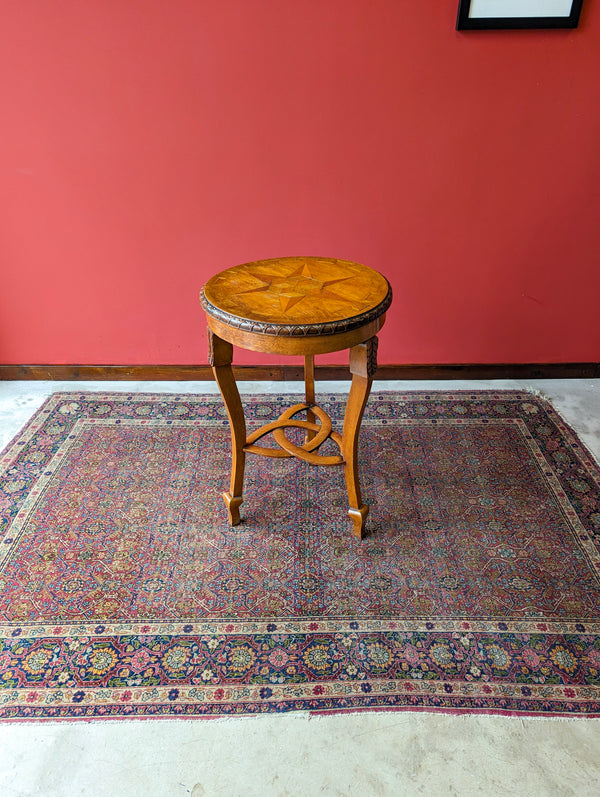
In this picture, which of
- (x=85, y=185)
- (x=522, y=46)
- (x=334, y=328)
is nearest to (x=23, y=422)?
(x=85, y=185)

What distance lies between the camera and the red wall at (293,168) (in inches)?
110

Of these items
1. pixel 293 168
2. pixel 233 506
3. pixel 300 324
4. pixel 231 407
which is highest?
pixel 293 168

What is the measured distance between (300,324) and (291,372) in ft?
5.56

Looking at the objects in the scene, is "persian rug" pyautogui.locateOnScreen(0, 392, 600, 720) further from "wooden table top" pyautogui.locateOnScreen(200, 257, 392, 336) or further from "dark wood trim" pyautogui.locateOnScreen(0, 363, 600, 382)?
"wooden table top" pyautogui.locateOnScreen(200, 257, 392, 336)

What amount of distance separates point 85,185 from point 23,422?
136 cm

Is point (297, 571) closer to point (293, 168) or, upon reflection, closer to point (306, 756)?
point (306, 756)

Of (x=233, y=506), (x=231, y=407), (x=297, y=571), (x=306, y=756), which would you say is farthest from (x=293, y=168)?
(x=306, y=756)

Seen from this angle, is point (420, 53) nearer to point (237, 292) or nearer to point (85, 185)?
point (237, 292)

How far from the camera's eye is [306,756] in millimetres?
1720

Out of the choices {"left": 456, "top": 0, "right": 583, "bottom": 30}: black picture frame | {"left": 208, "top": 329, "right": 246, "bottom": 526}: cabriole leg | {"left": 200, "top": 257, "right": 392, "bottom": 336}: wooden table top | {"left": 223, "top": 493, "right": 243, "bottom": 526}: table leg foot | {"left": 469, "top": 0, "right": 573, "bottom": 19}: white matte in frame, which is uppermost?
{"left": 469, "top": 0, "right": 573, "bottom": 19}: white matte in frame

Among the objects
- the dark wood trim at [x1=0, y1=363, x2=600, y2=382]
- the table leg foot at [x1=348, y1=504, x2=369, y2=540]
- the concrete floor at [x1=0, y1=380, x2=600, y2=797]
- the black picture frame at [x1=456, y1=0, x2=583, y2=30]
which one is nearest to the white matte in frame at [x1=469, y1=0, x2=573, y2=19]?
the black picture frame at [x1=456, y1=0, x2=583, y2=30]

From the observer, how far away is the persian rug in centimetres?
190

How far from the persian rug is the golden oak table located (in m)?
0.28

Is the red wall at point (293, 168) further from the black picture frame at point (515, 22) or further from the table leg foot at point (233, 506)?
the table leg foot at point (233, 506)
